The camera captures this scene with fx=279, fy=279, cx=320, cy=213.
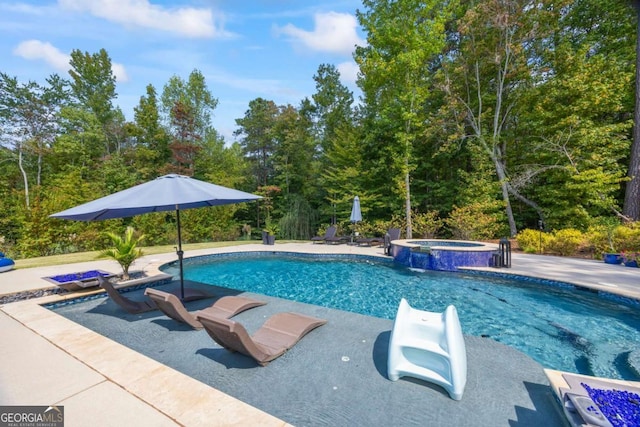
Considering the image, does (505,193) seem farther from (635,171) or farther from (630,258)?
(630,258)

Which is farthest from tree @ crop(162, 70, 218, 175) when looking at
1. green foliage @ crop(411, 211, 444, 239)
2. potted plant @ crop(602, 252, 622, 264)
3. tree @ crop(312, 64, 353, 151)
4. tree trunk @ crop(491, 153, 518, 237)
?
potted plant @ crop(602, 252, 622, 264)

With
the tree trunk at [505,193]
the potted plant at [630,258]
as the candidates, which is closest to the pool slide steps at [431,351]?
the potted plant at [630,258]

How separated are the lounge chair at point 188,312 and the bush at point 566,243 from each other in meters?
9.83

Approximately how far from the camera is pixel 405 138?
44.1ft

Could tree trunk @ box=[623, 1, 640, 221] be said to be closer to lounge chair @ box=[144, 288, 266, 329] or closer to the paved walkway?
the paved walkway

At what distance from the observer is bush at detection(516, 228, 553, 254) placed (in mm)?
9602

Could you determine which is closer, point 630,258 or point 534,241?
point 630,258

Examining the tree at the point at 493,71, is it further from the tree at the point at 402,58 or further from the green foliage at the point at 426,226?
the green foliage at the point at 426,226

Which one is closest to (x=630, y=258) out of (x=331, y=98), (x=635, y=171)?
(x=635, y=171)

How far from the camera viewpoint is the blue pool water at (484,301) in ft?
12.8

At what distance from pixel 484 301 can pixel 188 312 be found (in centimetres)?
568

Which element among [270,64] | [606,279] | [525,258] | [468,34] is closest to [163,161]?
[270,64]

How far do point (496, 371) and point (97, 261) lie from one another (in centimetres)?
1075

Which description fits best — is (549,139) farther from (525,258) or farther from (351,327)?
(351,327)
